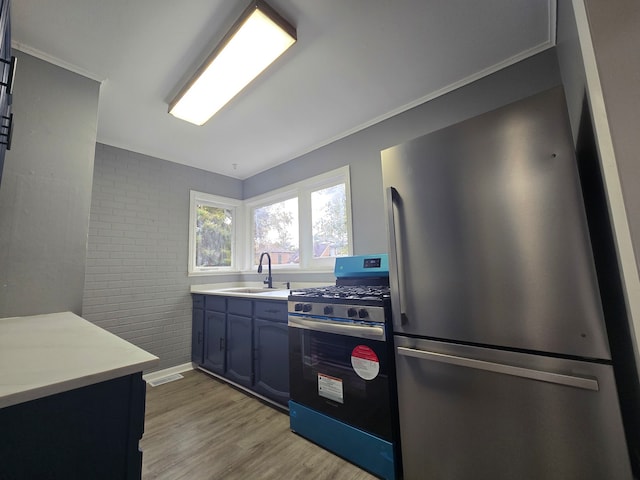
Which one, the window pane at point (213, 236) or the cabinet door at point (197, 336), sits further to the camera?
the window pane at point (213, 236)

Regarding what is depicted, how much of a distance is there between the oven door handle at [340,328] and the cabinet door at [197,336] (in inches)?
63.1

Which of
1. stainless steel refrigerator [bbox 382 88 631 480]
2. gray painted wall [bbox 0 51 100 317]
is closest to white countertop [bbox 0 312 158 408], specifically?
gray painted wall [bbox 0 51 100 317]

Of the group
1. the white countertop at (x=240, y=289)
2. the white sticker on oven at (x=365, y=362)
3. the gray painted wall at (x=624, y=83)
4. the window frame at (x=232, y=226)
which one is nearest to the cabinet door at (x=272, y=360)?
the white countertop at (x=240, y=289)

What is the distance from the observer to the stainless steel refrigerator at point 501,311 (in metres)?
0.94

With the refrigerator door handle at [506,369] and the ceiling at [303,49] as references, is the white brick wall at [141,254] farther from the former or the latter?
the refrigerator door handle at [506,369]

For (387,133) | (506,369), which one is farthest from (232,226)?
(506,369)

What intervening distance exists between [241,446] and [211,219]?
266 centimetres

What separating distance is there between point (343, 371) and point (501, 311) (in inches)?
36.4

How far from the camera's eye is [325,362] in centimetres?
168

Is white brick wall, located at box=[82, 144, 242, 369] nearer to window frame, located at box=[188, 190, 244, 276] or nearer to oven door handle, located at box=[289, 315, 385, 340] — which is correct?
window frame, located at box=[188, 190, 244, 276]

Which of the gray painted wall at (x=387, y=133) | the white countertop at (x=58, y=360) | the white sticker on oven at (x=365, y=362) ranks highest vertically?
the gray painted wall at (x=387, y=133)

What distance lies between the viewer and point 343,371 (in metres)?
1.59

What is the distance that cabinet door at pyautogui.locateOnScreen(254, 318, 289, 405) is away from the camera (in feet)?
6.79

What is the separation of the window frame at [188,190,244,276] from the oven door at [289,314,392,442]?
6.46ft
